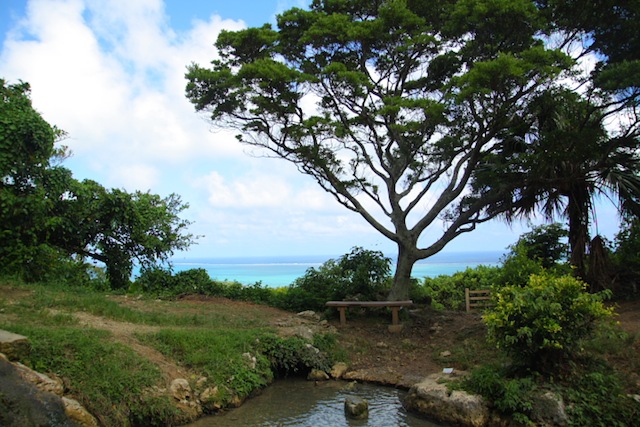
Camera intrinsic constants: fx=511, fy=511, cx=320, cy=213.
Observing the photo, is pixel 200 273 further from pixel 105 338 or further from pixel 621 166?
pixel 621 166

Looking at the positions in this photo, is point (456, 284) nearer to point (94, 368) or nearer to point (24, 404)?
point (94, 368)

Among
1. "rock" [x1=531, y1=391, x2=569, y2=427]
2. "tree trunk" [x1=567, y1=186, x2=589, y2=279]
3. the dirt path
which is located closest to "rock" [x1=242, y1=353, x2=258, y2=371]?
the dirt path

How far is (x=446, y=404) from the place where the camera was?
7332 mm

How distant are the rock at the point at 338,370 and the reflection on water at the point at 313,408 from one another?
251 mm

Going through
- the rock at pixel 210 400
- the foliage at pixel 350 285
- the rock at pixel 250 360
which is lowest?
the rock at pixel 210 400

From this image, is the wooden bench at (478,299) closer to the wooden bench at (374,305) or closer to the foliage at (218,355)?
the wooden bench at (374,305)

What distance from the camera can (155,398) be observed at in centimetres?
682

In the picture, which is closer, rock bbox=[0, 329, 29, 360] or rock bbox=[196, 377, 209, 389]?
rock bbox=[0, 329, 29, 360]

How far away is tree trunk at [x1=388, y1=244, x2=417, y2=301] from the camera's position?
12945 millimetres

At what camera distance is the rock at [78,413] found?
5.95 m

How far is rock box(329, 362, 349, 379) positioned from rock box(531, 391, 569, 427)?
Result: 384 centimetres

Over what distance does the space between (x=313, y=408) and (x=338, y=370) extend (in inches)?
74.9

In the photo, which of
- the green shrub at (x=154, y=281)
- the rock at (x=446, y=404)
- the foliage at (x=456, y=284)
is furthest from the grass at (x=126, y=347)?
the foliage at (x=456, y=284)

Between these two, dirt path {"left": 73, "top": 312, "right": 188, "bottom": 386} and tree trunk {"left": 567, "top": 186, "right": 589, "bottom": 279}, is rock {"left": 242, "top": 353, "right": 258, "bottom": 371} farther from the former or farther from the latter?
tree trunk {"left": 567, "top": 186, "right": 589, "bottom": 279}
